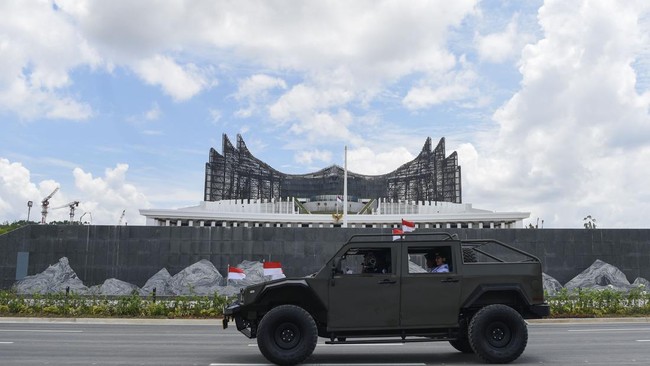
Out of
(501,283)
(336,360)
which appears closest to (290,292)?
(336,360)

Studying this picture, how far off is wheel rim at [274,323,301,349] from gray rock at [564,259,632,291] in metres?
22.8

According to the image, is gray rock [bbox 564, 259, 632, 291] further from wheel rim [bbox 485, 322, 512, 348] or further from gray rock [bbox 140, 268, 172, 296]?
wheel rim [bbox 485, 322, 512, 348]

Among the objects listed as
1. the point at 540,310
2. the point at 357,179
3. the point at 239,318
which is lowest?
the point at 239,318

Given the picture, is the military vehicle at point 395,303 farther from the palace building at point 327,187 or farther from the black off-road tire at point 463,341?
the palace building at point 327,187

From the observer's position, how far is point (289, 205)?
117 m

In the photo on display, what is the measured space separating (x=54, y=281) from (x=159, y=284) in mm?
5148

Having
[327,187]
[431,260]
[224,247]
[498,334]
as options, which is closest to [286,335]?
[431,260]

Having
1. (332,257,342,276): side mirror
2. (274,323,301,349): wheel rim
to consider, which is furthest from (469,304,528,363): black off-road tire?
(274,323,301,349): wheel rim

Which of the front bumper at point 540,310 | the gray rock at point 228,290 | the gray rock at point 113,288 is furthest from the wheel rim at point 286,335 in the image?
the gray rock at point 113,288

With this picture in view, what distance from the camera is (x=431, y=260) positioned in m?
9.90

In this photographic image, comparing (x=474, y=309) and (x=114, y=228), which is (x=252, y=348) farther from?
(x=114, y=228)

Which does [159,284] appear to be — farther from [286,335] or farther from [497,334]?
[497,334]

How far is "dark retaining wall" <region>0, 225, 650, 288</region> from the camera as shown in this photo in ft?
94.2

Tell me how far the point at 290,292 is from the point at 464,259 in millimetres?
3219
